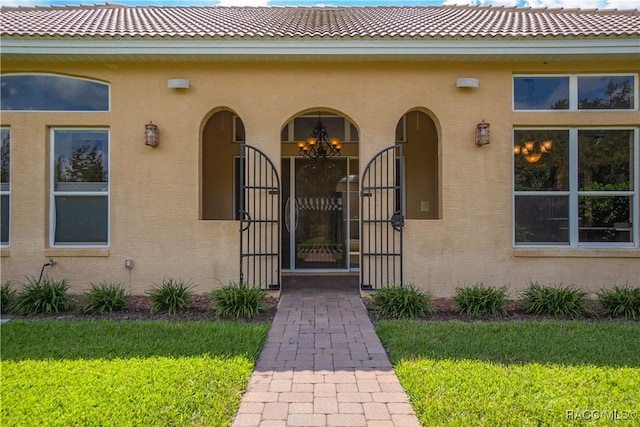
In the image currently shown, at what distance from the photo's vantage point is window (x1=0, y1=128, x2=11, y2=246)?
6383 millimetres

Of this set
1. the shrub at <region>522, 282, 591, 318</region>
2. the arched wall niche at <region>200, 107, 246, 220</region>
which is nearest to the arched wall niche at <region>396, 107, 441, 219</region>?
the shrub at <region>522, 282, 591, 318</region>

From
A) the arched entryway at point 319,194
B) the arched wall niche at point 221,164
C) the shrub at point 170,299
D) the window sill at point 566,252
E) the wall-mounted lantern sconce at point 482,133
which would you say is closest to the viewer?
the shrub at point 170,299

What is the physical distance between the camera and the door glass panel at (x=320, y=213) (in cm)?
869

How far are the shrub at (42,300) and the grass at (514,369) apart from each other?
4.82m

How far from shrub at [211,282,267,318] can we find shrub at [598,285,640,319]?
17.2ft

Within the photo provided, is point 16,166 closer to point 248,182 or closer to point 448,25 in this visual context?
Result: point 248,182

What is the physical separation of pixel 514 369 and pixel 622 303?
3.37m

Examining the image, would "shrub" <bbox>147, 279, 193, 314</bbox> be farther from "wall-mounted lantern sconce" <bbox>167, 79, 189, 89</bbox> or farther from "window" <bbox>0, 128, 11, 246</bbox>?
"wall-mounted lantern sconce" <bbox>167, 79, 189, 89</bbox>

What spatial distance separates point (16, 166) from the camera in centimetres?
628

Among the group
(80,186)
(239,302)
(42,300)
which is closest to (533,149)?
(239,302)

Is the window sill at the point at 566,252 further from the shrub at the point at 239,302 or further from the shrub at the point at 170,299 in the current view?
the shrub at the point at 170,299

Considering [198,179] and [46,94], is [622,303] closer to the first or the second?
[198,179]

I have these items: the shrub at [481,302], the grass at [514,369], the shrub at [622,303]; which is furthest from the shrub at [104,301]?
the shrub at [622,303]

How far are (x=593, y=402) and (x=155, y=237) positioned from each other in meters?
6.17
